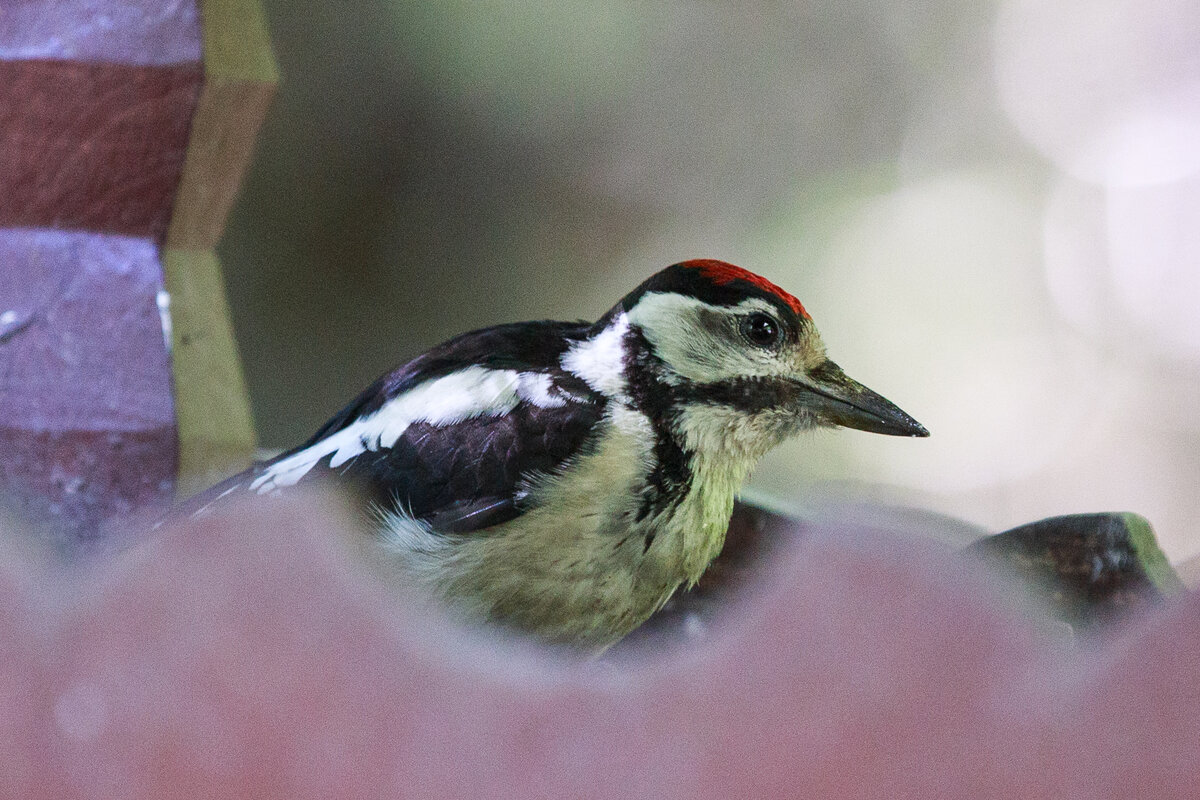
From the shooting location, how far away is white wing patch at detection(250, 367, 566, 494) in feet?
1.21

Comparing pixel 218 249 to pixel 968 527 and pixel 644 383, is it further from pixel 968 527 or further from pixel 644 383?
pixel 968 527

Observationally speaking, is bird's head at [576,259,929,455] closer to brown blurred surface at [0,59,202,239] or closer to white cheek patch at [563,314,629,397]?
white cheek patch at [563,314,629,397]

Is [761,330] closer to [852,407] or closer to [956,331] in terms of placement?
[852,407]

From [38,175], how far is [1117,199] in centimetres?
50

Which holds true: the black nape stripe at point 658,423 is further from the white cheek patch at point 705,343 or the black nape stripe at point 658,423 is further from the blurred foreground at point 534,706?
the blurred foreground at point 534,706

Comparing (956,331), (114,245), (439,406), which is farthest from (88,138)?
(956,331)

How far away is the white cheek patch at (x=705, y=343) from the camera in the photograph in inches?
14.9

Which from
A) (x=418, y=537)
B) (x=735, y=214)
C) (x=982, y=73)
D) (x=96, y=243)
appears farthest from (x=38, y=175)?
(x=982, y=73)

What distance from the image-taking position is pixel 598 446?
363mm

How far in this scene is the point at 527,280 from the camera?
519mm

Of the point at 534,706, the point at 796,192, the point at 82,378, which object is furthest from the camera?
the point at 796,192

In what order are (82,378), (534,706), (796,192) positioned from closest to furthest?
(534,706) < (82,378) < (796,192)

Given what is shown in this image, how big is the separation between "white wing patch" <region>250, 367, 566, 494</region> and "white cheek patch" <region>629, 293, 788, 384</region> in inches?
1.8

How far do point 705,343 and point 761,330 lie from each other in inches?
0.8
